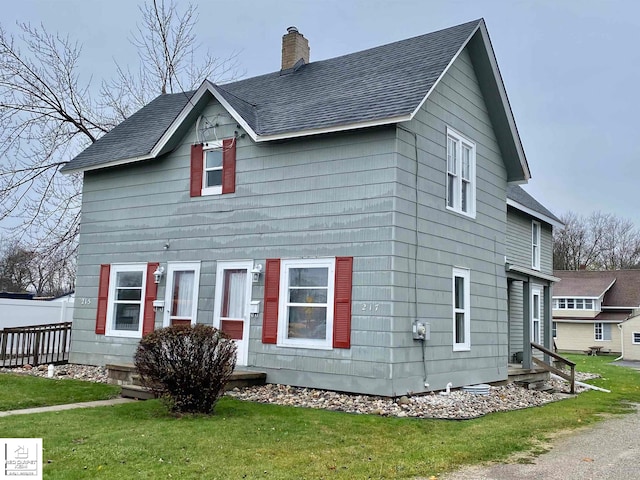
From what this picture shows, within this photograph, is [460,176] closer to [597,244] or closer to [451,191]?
[451,191]

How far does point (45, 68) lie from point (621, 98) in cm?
3069

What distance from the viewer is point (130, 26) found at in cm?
1030

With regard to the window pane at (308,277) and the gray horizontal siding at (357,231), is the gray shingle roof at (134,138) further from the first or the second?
the window pane at (308,277)

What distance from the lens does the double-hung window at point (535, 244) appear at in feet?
69.1

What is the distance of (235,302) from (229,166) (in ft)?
9.31

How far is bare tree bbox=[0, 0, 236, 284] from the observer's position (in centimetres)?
2008

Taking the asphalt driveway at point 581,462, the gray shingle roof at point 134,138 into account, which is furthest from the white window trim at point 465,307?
the gray shingle roof at point 134,138

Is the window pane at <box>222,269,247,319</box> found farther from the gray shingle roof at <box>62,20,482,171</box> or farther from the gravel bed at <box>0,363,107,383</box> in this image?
the gravel bed at <box>0,363,107,383</box>

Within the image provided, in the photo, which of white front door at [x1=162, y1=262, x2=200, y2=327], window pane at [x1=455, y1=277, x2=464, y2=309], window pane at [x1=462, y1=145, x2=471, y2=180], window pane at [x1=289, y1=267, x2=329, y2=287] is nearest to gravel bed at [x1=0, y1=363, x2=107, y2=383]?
white front door at [x1=162, y1=262, x2=200, y2=327]

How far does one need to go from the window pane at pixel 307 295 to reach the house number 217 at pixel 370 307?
85cm

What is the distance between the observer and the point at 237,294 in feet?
41.0

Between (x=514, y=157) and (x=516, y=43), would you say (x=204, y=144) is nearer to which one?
(x=514, y=157)

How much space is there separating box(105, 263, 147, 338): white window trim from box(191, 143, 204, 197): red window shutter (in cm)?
219

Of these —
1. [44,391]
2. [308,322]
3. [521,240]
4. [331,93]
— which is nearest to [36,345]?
[44,391]
